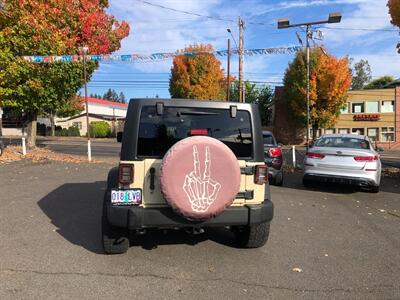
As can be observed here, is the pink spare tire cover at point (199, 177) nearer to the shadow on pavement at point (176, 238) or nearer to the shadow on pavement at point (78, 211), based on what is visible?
the shadow on pavement at point (176, 238)

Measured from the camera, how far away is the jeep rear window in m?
4.94

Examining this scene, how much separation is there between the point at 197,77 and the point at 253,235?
4371 centimetres

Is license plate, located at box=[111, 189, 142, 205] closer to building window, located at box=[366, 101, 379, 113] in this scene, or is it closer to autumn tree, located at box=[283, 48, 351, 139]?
autumn tree, located at box=[283, 48, 351, 139]

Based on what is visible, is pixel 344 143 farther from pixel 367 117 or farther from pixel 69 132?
pixel 69 132

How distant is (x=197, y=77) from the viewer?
158 feet

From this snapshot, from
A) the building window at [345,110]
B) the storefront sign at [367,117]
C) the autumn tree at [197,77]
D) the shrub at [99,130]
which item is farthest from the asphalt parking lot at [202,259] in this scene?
the shrub at [99,130]

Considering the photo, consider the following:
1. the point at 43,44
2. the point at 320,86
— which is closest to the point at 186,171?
the point at 43,44

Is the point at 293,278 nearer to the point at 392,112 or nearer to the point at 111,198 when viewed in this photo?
the point at 111,198

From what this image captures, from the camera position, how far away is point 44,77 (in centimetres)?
1856

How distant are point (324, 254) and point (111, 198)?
2698mm

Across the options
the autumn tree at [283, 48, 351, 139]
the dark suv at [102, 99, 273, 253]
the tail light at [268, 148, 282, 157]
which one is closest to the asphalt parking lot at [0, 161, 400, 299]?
the dark suv at [102, 99, 273, 253]

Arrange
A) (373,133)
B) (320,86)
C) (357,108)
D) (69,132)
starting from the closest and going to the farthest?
(320,86) < (373,133) < (357,108) < (69,132)

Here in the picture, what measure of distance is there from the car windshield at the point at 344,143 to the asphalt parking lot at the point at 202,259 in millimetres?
2414

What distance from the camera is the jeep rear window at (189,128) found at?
4.94 metres
